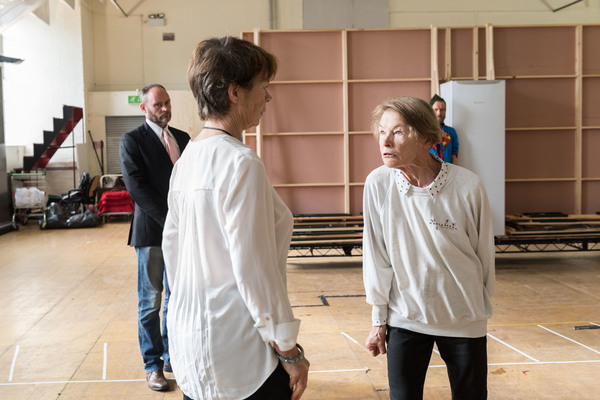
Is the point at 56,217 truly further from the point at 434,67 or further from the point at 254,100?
the point at 254,100

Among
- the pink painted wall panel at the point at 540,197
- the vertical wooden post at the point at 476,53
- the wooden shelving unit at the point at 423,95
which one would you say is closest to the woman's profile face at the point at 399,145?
the wooden shelving unit at the point at 423,95

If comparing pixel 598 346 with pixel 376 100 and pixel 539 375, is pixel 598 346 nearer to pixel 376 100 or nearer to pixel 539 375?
pixel 539 375

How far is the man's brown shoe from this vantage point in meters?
3.80

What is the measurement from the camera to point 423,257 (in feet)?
7.11

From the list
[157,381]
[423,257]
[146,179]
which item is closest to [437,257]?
[423,257]

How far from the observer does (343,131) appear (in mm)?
8344

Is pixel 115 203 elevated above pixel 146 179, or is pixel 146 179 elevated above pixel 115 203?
pixel 146 179

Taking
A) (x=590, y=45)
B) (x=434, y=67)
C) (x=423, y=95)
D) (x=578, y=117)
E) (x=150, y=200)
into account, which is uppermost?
(x=590, y=45)

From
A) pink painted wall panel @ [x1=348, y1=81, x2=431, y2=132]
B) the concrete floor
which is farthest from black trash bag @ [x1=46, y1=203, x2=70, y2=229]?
pink painted wall panel @ [x1=348, y1=81, x2=431, y2=132]

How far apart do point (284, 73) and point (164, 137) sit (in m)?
4.66

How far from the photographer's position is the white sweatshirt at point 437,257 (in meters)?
2.14

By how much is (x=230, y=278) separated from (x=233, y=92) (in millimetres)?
473

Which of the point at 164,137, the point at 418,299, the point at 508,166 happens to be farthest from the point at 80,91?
the point at 418,299

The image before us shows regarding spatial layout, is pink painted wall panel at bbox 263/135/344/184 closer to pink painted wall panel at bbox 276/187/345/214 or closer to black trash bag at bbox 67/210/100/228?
pink painted wall panel at bbox 276/187/345/214
